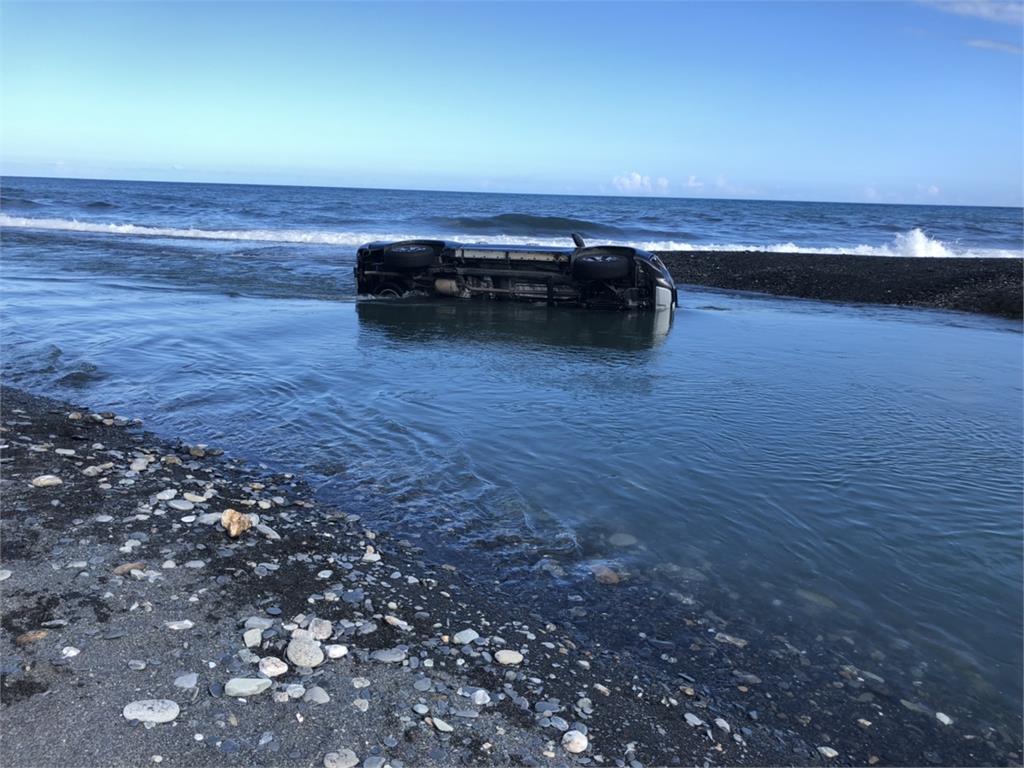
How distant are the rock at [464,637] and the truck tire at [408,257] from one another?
1398cm

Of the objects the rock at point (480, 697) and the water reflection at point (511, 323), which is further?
the water reflection at point (511, 323)

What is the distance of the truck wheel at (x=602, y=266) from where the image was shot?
16078 mm

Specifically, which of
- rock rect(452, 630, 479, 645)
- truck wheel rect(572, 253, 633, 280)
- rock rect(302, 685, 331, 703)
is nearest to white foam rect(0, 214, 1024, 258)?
truck wheel rect(572, 253, 633, 280)

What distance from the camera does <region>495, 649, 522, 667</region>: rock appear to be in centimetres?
402

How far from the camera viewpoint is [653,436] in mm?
8320

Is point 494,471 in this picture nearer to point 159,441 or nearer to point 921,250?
point 159,441

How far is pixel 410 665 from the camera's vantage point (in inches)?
153

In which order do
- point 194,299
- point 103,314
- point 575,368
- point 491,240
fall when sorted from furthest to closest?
point 491,240 < point 194,299 < point 103,314 < point 575,368

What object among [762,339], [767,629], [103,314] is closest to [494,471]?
[767,629]

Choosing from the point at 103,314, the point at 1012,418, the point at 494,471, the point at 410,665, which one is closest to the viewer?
the point at 410,665

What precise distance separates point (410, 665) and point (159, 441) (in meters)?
4.78

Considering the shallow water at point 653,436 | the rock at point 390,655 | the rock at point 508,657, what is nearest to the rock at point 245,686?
the rock at point 390,655

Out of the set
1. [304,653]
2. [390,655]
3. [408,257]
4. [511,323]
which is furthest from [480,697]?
[408,257]

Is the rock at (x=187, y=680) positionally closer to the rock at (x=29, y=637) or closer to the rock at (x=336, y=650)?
the rock at (x=336, y=650)
